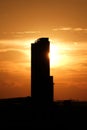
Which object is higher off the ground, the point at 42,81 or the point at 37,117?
the point at 42,81

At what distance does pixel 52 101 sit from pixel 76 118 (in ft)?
45.6

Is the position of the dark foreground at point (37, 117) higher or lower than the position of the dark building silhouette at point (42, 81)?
lower

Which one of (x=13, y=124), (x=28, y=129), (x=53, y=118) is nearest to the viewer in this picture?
(x=28, y=129)

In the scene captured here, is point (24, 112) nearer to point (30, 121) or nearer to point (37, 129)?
point (30, 121)

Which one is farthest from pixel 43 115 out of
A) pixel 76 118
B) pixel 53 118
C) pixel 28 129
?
pixel 28 129

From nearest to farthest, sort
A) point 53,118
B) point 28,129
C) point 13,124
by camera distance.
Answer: point 28,129 → point 13,124 → point 53,118

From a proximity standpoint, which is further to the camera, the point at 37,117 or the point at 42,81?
the point at 42,81

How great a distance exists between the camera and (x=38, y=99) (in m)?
193

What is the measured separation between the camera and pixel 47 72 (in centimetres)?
19625

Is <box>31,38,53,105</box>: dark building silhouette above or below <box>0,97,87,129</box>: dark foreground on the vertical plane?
above

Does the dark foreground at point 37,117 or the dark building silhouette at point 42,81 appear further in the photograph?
the dark building silhouette at point 42,81

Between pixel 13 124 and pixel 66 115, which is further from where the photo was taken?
pixel 66 115

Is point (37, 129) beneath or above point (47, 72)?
beneath

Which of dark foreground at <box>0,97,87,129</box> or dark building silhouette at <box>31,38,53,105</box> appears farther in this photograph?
dark building silhouette at <box>31,38,53,105</box>
